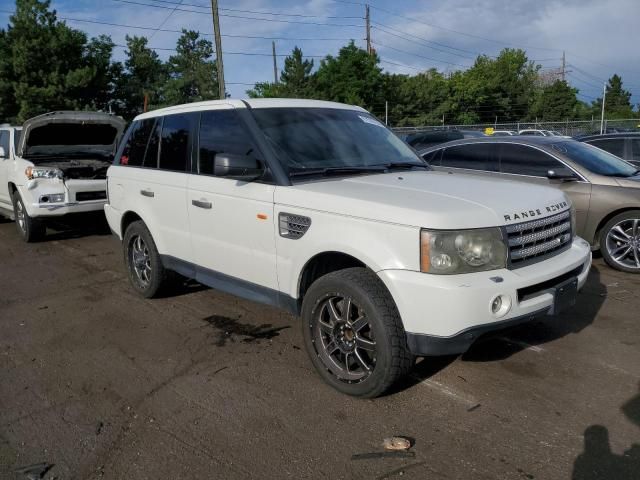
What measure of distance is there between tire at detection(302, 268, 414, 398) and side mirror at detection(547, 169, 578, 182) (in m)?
4.25

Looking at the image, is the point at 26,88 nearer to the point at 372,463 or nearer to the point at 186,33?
the point at 186,33

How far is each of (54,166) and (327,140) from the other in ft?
21.0

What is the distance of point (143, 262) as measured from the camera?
5.70 metres

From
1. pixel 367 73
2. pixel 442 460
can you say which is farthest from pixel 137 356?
pixel 367 73

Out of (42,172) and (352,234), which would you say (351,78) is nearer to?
(42,172)

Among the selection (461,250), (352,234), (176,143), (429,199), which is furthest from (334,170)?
(176,143)

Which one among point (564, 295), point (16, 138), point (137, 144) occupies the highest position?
point (16, 138)

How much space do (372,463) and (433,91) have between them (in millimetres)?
68617

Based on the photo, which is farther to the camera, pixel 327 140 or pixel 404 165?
pixel 404 165

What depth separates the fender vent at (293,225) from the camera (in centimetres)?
365

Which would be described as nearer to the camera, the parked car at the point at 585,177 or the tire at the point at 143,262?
the tire at the point at 143,262

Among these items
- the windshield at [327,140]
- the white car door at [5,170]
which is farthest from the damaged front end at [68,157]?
the windshield at [327,140]

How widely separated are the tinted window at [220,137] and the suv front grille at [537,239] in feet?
6.45

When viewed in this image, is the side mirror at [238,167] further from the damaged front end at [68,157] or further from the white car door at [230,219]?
the damaged front end at [68,157]
